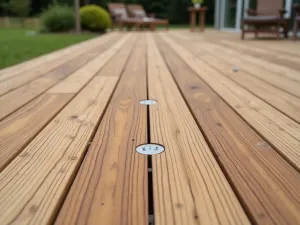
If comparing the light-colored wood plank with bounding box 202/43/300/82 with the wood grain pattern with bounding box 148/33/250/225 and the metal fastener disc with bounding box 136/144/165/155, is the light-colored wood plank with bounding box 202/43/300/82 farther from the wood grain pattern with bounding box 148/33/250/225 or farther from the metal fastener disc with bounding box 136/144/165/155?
the metal fastener disc with bounding box 136/144/165/155

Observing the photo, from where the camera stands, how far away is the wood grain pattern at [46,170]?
0.65 metres

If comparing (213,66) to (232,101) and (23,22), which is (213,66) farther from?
(23,22)

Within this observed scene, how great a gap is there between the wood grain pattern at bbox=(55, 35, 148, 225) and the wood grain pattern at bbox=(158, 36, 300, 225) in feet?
0.69

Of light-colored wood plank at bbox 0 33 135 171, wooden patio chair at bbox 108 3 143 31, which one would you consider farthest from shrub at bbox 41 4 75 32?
light-colored wood plank at bbox 0 33 135 171

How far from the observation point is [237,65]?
8.97ft

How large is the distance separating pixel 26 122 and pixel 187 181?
0.69 meters

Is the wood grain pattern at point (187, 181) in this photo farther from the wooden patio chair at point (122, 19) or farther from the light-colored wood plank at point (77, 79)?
the wooden patio chair at point (122, 19)

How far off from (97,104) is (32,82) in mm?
703

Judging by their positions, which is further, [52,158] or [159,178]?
[52,158]

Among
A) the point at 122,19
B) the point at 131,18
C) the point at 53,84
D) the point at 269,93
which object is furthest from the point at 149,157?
the point at 131,18

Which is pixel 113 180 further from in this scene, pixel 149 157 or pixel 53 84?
pixel 53 84

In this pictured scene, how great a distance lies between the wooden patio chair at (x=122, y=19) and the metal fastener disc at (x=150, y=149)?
9.77m

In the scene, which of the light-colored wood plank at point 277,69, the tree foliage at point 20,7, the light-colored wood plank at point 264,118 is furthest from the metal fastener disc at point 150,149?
the tree foliage at point 20,7

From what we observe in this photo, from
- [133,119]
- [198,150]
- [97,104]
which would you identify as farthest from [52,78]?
[198,150]
